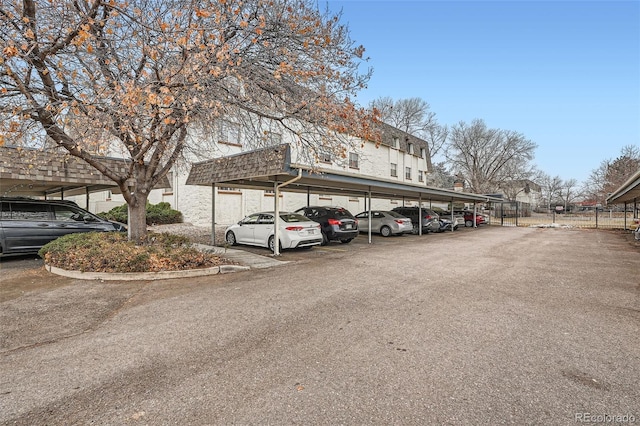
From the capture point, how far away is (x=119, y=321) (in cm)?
448

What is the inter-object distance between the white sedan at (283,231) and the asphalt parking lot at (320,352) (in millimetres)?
4044

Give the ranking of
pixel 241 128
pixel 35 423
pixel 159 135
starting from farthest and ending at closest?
pixel 241 128
pixel 159 135
pixel 35 423

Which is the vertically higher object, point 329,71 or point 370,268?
point 329,71

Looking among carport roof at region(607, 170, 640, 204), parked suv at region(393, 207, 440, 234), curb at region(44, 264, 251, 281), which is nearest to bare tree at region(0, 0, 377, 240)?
curb at region(44, 264, 251, 281)

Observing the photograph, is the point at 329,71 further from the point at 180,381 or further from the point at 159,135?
the point at 180,381

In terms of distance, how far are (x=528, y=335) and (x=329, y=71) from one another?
21.6 ft

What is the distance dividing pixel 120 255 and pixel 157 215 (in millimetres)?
10865

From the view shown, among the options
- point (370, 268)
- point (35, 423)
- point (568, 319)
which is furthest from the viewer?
point (370, 268)

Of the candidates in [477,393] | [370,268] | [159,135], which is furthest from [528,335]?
[159,135]

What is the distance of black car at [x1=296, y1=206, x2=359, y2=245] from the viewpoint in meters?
12.6

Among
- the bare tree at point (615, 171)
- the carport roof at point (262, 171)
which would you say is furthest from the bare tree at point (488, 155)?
the carport roof at point (262, 171)

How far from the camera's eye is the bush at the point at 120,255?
23.4 ft

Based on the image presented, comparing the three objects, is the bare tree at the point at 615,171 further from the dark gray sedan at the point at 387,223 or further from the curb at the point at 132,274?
the curb at the point at 132,274

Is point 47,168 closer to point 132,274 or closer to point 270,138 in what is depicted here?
point 132,274
